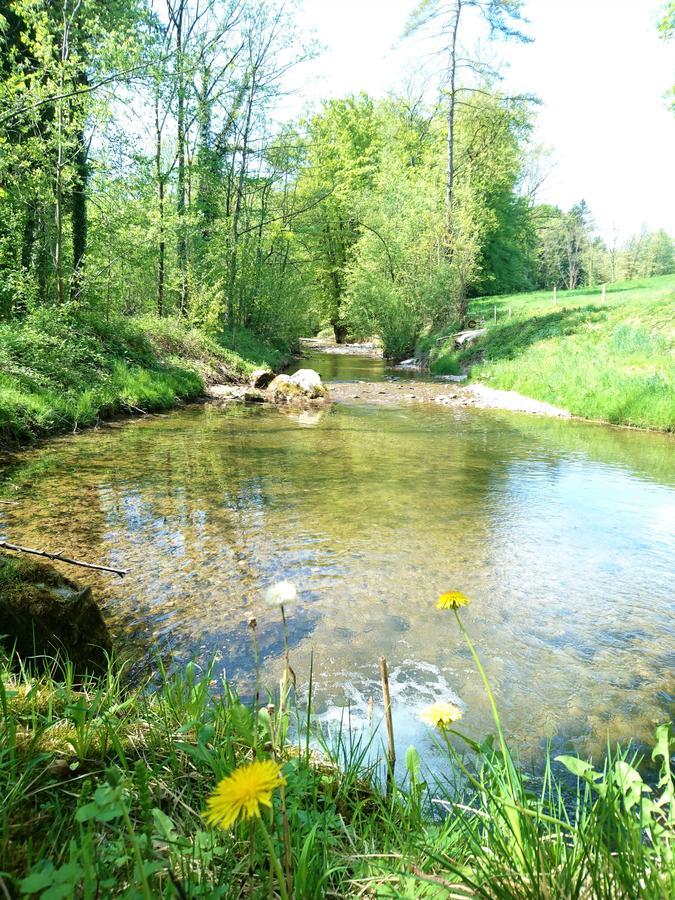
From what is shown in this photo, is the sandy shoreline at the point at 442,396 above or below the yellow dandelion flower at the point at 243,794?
below

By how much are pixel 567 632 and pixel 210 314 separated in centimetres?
1754

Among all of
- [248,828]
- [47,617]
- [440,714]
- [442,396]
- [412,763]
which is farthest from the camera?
[442,396]

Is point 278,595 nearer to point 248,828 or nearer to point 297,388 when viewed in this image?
point 248,828

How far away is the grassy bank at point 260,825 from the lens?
1.09 m

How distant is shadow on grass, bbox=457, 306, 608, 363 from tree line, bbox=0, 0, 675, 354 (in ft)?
13.8

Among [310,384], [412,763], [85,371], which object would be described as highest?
[85,371]

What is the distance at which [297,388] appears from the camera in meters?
16.6

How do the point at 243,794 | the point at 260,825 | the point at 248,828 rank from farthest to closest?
the point at 248,828, the point at 260,825, the point at 243,794

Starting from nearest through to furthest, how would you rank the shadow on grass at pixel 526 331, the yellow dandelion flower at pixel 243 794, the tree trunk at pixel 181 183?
the yellow dandelion flower at pixel 243 794, the tree trunk at pixel 181 183, the shadow on grass at pixel 526 331

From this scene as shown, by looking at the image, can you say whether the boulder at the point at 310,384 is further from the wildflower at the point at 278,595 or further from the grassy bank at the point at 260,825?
the wildflower at the point at 278,595

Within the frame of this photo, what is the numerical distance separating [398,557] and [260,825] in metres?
4.33

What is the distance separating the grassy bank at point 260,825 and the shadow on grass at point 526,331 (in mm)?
19738

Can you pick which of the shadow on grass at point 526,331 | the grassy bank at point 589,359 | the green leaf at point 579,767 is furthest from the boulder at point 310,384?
the green leaf at point 579,767

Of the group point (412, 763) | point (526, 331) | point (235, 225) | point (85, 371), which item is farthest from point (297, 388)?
point (412, 763)
